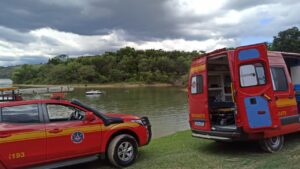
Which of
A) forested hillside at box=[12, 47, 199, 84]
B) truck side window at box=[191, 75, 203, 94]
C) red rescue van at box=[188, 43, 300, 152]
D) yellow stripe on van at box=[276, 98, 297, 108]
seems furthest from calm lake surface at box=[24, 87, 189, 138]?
forested hillside at box=[12, 47, 199, 84]

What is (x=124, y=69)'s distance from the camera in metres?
140

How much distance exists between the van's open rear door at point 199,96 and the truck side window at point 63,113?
3.28m

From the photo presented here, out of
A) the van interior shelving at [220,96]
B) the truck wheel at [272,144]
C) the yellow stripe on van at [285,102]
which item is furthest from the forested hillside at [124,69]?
the truck wheel at [272,144]

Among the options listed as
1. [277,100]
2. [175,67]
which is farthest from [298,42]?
[175,67]

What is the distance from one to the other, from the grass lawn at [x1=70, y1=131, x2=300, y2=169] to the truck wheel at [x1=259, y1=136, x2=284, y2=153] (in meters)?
0.15

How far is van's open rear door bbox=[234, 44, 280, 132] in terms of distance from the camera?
25.0 ft

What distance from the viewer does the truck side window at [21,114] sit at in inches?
251

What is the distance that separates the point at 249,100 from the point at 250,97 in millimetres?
75

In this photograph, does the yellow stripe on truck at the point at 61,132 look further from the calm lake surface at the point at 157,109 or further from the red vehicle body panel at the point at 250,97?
the calm lake surface at the point at 157,109

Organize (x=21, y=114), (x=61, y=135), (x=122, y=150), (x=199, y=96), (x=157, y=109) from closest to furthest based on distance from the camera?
(x=21, y=114) < (x=61, y=135) < (x=122, y=150) < (x=199, y=96) < (x=157, y=109)

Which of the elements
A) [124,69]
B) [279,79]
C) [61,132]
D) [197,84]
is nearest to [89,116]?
[61,132]

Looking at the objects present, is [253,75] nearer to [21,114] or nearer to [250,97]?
[250,97]

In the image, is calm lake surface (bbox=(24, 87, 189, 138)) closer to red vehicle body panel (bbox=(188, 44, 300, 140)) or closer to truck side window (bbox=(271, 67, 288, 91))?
red vehicle body panel (bbox=(188, 44, 300, 140))

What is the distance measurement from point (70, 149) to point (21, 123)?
1.13 metres
